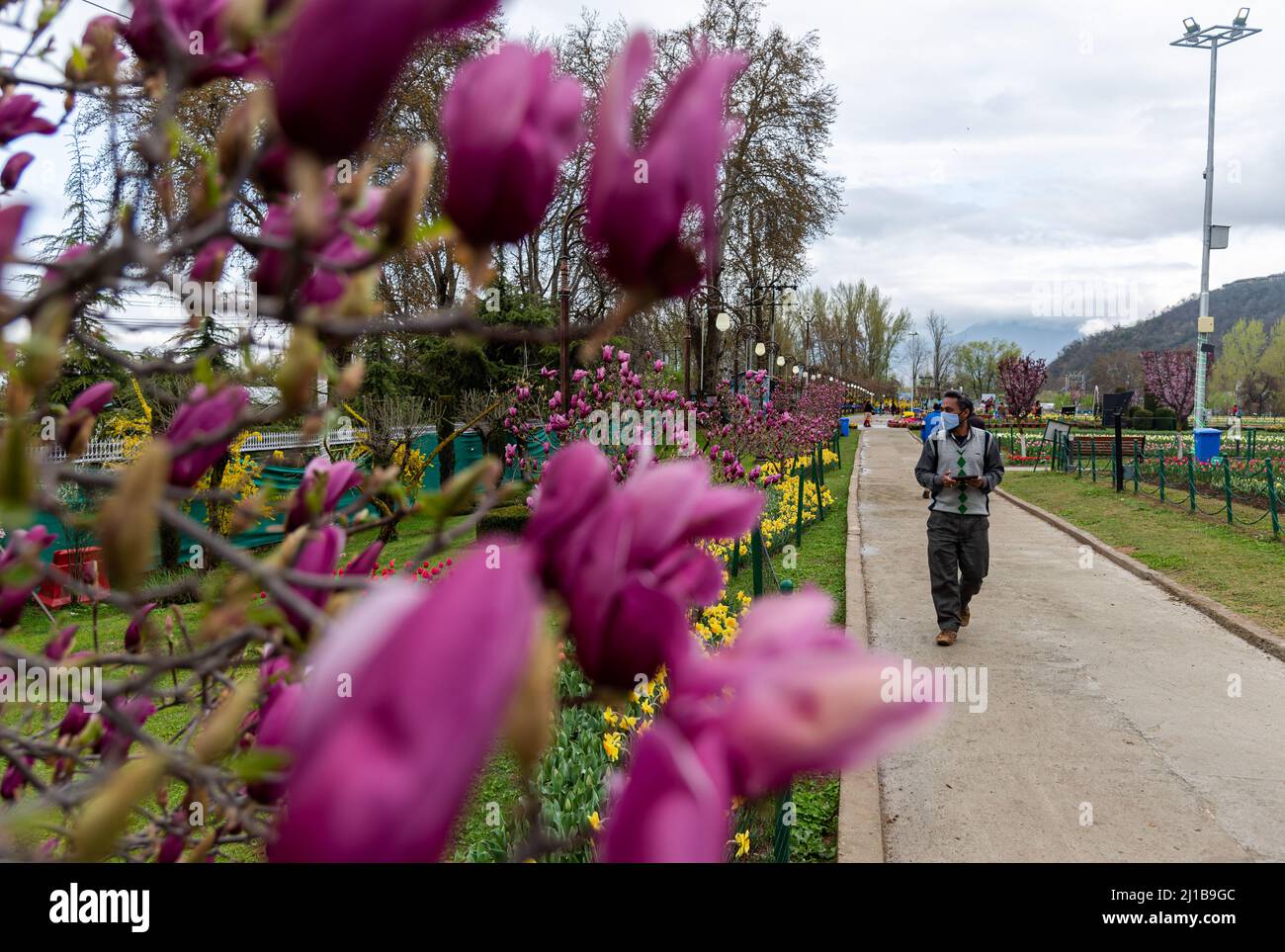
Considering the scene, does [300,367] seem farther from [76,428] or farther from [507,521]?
[507,521]

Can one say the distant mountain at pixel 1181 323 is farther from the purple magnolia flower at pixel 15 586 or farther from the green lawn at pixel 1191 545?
the purple magnolia flower at pixel 15 586

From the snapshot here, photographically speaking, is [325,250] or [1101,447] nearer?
[325,250]

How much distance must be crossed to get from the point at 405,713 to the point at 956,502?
6862 millimetres

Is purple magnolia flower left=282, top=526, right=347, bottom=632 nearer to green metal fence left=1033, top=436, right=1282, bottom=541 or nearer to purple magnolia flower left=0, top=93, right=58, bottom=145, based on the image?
purple magnolia flower left=0, top=93, right=58, bottom=145

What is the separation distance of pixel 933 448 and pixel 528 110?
669 cm

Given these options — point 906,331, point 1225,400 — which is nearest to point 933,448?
point 906,331

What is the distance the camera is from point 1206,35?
65.1 feet

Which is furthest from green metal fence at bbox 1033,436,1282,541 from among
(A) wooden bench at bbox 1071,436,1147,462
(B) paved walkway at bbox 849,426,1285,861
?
(B) paved walkway at bbox 849,426,1285,861

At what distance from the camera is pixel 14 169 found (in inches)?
43.3

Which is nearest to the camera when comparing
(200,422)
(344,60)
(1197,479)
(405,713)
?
(405,713)

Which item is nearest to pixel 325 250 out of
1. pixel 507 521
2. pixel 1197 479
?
pixel 507 521

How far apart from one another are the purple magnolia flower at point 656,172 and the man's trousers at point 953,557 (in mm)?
6544

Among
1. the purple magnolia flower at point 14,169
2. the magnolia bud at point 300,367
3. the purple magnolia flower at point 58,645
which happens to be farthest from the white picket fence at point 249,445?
the magnolia bud at point 300,367

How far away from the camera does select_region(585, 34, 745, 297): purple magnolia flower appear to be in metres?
0.42
